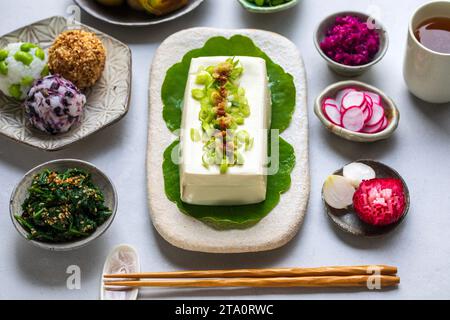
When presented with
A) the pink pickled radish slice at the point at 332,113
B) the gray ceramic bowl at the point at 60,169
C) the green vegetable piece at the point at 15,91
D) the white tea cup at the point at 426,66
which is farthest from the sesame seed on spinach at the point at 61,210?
the white tea cup at the point at 426,66

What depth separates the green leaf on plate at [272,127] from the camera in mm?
2633

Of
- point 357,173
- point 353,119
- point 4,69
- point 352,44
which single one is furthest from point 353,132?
point 4,69

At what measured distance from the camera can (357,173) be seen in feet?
8.84

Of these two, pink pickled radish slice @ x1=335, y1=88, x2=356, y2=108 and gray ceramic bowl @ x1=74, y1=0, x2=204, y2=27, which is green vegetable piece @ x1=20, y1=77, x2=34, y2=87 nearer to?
gray ceramic bowl @ x1=74, y1=0, x2=204, y2=27

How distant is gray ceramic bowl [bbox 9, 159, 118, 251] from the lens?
2.54 metres

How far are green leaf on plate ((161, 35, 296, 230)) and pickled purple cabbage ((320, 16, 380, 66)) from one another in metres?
0.23

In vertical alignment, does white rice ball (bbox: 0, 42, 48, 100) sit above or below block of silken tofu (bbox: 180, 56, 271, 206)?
above

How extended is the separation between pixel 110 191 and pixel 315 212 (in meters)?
0.78

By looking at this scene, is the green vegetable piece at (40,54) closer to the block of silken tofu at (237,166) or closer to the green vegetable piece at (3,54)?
the green vegetable piece at (3,54)

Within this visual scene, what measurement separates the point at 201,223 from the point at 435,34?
1.19 meters

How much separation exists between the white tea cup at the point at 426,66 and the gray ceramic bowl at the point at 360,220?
395 millimetres

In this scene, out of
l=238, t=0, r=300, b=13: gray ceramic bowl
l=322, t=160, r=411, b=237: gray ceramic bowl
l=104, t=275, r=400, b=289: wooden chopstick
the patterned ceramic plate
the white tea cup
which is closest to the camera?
l=104, t=275, r=400, b=289: wooden chopstick

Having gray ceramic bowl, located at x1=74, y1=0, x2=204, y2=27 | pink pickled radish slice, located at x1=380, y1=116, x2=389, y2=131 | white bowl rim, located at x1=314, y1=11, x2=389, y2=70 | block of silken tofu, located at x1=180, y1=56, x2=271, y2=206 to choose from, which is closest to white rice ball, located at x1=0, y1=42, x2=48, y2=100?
gray ceramic bowl, located at x1=74, y1=0, x2=204, y2=27

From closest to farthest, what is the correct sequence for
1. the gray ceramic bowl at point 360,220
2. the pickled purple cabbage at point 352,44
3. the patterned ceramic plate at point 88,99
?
the gray ceramic bowl at point 360,220 < the patterned ceramic plate at point 88,99 < the pickled purple cabbage at point 352,44
